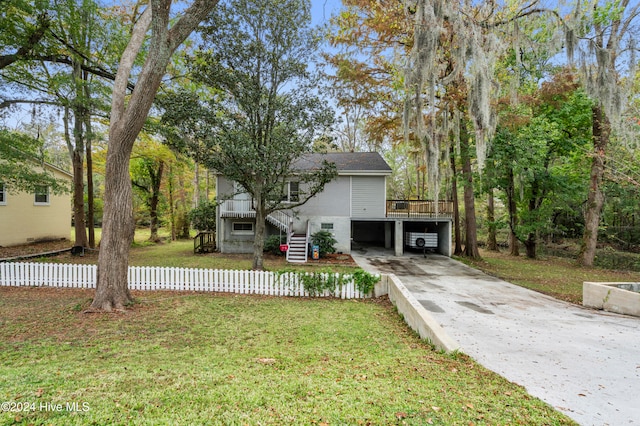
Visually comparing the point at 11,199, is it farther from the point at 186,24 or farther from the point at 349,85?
the point at 349,85

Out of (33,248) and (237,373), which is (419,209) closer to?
(237,373)

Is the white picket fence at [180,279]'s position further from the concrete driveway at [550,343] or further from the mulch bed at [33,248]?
the mulch bed at [33,248]

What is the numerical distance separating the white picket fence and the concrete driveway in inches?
128

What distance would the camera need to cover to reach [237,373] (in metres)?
3.33

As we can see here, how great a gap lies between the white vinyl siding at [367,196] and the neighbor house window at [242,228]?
5.63 metres

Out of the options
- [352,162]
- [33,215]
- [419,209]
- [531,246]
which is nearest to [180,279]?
[352,162]

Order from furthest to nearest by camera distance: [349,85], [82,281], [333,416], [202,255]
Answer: [202,255] < [349,85] < [82,281] < [333,416]

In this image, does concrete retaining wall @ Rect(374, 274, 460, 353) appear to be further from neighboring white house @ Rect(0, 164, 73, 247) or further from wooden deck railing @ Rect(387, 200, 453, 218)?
neighboring white house @ Rect(0, 164, 73, 247)

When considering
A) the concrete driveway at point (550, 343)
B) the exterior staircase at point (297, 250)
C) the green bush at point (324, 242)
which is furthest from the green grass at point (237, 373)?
the green bush at point (324, 242)

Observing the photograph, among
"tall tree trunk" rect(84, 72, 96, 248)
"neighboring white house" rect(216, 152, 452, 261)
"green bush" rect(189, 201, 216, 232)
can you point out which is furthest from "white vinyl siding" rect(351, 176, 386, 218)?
"tall tree trunk" rect(84, 72, 96, 248)

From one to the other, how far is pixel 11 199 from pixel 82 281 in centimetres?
1170

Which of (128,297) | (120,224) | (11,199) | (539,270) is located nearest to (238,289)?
(128,297)

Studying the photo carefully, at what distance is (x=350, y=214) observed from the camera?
15.9 m

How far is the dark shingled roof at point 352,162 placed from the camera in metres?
15.7
